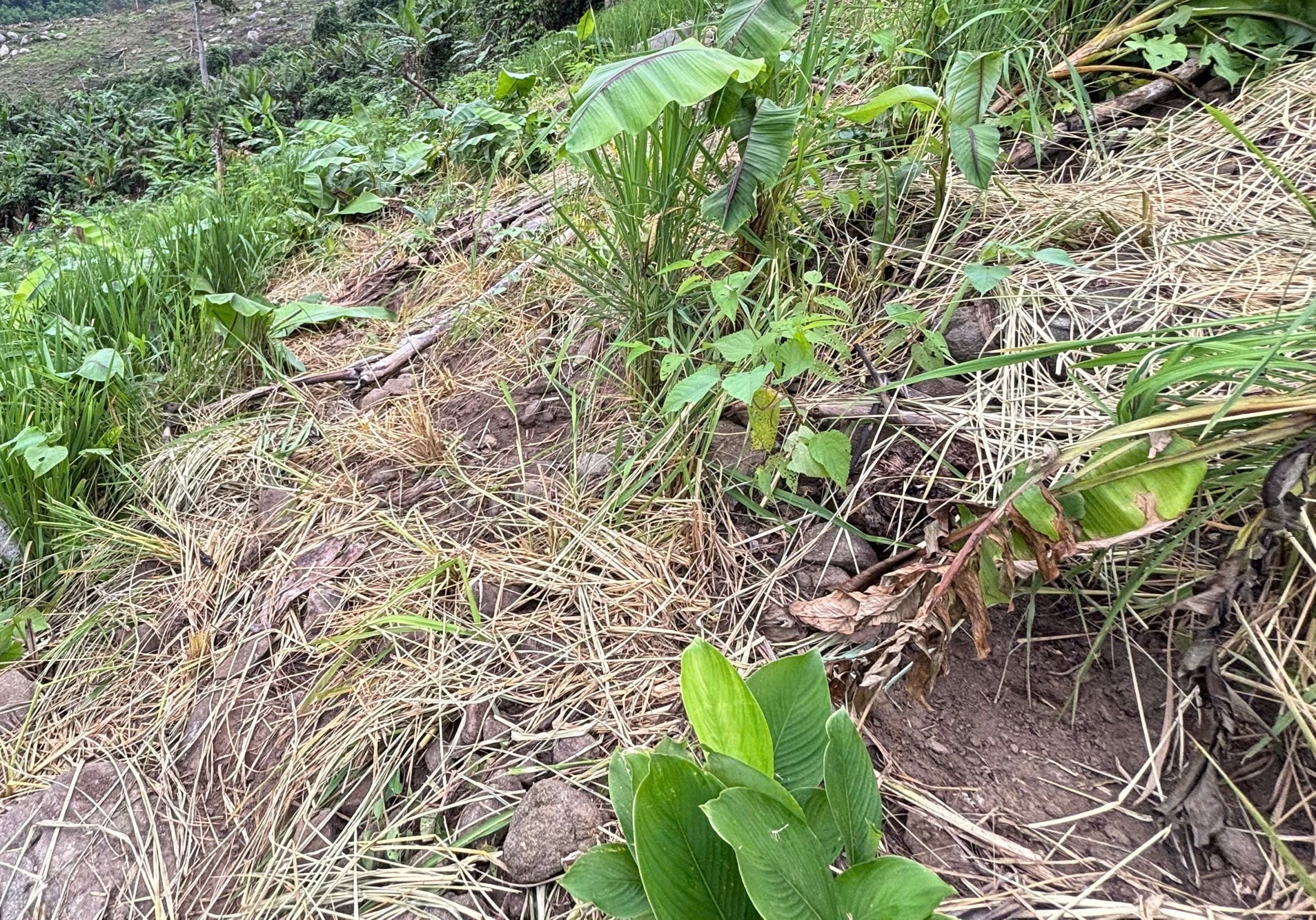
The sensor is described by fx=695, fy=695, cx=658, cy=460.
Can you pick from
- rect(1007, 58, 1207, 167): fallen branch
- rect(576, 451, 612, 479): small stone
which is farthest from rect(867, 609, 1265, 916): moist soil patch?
rect(1007, 58, 1207, 167): fallen branch

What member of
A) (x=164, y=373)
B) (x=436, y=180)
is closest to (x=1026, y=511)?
(x=164, y=373)

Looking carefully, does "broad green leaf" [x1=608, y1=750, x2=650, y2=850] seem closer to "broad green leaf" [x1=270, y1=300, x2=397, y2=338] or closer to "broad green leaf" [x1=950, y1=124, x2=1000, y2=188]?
"broad green leaf" [x1=950, y1=124, x2=1000, y2=188]

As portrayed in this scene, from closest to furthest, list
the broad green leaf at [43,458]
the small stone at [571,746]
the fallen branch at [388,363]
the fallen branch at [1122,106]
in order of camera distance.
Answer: the small stone at [571,746], the broad green leaf at [43,458], the fallen branch at [1122,106], the fallen branch at [388,363]

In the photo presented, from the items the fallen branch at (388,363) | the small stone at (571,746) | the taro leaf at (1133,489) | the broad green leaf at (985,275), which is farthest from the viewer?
the fallen branch at (388,363)

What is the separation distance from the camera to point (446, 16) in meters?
9.62

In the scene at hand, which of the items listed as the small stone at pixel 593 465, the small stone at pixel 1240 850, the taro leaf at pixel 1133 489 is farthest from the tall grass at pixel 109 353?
the small stone at pixel 1240 850

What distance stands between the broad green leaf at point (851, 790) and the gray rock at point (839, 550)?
15.6 inches

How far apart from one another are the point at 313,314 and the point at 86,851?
4.53 ft

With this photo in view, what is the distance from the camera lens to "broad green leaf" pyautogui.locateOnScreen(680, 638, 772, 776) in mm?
741

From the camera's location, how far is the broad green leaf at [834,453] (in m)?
1.06

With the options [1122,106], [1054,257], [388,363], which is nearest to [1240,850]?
[1054,257]

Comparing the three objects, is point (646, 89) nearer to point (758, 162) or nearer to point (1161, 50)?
point (758, 162)

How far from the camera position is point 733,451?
125 centimetres

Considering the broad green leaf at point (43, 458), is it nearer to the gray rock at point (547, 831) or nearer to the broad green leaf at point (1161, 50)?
the gray rock at point (547, 831)
